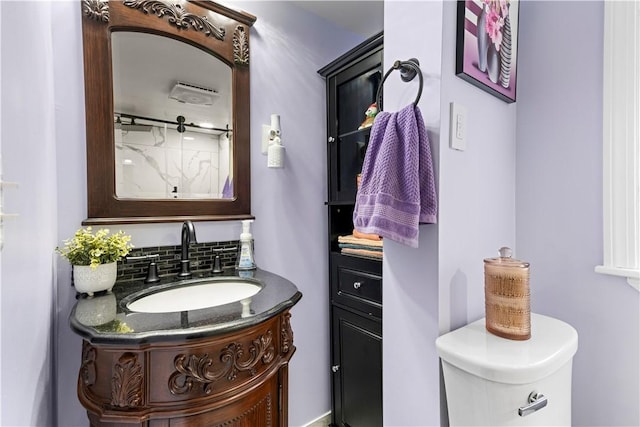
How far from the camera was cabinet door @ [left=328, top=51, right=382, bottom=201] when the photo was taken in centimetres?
160

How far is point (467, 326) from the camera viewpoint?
0.88 metres

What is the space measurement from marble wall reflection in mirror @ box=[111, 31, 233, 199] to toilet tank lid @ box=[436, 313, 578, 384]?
119cm

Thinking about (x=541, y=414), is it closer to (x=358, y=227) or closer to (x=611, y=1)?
(x=358, y=227)

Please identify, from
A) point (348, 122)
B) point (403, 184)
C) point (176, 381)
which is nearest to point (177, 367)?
point (176, 381)

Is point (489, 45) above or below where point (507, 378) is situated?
above

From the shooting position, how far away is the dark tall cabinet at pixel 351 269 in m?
1.47

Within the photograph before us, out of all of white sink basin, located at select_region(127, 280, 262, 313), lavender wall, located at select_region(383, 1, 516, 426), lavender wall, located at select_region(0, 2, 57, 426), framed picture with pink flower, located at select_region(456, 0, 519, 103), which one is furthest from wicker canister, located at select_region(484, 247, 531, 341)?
lavender wall, located at select_region(0, 2, 57, 426)

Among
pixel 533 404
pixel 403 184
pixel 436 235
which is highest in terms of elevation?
pixel 403 184

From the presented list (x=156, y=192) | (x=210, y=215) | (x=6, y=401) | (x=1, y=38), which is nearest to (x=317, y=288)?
(x=210, y=215)

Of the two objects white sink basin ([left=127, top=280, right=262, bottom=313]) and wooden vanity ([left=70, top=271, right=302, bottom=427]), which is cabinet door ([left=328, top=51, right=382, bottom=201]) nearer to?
white sink basin ([left=127, top=280, right=262, bottom=313])

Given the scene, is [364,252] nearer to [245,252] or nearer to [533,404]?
[245,252]

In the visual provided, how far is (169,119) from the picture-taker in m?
1.36

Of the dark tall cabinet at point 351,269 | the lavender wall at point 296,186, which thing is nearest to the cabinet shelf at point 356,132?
the dark tall cabinet at point 351,269

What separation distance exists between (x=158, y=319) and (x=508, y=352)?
0.89 meters
